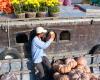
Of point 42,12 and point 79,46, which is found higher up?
point 42,12

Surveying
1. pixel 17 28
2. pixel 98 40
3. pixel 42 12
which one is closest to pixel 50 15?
pixel 42 12

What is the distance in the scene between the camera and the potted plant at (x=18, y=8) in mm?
8273

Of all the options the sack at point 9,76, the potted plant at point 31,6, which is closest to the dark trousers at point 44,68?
the sack at point 9,76

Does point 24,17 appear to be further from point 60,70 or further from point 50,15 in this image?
point 60,70

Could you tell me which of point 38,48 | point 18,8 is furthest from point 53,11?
point 38,48

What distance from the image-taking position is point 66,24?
27.6 ft

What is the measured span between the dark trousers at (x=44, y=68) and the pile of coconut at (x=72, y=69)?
14 cm

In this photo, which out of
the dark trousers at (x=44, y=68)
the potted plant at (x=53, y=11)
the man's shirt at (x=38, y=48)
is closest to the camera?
the dark trousers at (x=44, y=68)

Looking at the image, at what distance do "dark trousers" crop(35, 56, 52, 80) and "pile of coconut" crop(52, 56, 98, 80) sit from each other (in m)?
0.14

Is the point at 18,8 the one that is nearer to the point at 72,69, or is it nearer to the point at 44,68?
the point at 44,68

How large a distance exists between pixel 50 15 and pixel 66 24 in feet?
1.73

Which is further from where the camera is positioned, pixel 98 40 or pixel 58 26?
pixel 98 40

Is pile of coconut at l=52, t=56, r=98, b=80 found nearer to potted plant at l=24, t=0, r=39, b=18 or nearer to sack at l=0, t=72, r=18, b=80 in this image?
sack at l=0, t=72, r=18, b=80

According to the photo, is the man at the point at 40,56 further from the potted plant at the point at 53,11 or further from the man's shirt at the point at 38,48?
the potted plant at the point at 53,11
